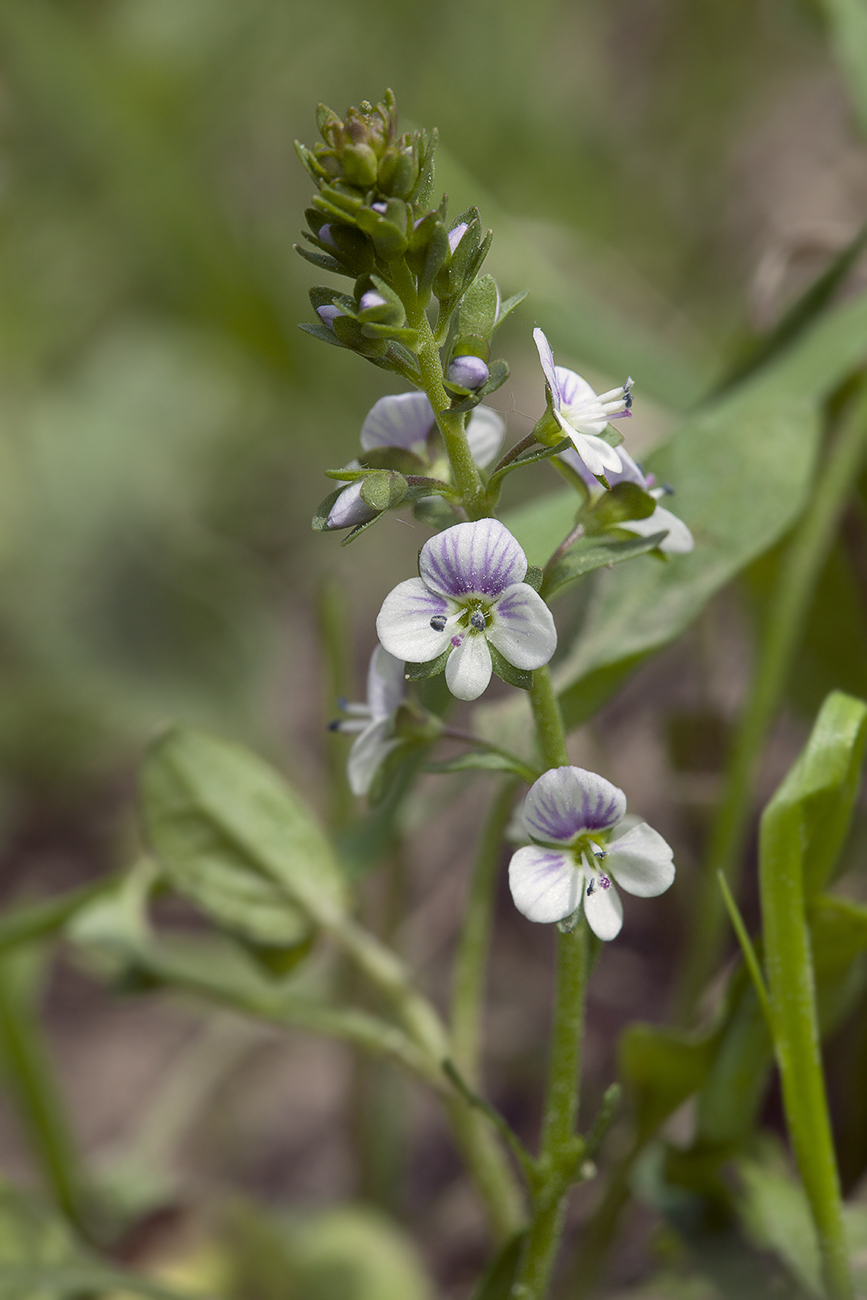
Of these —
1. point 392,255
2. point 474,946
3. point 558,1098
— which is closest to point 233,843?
point 474,946

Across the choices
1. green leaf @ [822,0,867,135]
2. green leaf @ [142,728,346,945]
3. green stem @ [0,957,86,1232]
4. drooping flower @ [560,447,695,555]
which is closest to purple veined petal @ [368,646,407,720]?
drooping flower @ [560,447,695,555]

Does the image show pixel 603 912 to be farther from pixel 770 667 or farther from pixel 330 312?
pixel 770 667

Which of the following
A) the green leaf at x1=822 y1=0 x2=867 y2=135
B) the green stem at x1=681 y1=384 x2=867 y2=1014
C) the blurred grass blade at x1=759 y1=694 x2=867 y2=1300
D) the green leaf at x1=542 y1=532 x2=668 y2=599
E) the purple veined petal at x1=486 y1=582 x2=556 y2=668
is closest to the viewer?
the purple veined petal at x1=486 y1=582 x2=556 y2=668

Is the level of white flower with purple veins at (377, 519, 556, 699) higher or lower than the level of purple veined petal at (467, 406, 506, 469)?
lower

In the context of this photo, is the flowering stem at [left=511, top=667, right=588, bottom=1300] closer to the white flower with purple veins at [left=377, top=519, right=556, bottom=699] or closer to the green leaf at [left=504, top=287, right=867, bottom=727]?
the white flower with purple veins at [left=377, top=519, right=556, bottom=699]

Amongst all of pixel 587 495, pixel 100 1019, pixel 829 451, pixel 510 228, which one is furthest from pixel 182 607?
pixel 587 495

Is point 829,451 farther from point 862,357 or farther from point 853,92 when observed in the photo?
point 853,92
